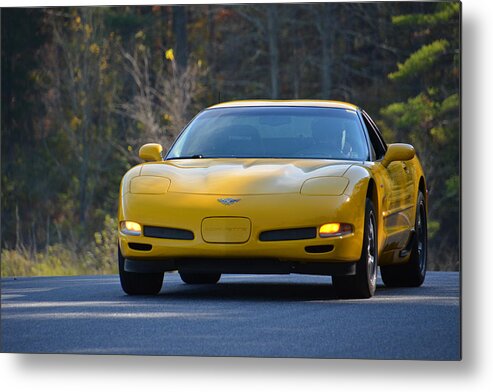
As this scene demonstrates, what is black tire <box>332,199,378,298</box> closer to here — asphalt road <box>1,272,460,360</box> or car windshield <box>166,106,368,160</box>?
asphalt road <box>1,272,460,360</box>

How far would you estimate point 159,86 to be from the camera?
1777 centimetres

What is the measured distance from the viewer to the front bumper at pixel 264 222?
10.6 m

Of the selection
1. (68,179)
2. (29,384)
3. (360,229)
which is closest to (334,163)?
(360,229)

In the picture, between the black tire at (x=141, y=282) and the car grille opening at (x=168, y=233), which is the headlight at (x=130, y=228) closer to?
the car grille opening at (x=168, y=233)

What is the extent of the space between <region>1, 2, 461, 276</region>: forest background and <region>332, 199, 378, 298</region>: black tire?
571mm

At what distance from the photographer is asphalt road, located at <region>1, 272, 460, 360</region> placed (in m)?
9.73

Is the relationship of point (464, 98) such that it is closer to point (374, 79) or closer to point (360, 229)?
point (360, 229)

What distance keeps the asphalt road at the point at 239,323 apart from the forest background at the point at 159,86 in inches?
38.6

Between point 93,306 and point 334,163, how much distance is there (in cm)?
174

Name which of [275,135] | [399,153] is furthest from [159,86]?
[399,153]

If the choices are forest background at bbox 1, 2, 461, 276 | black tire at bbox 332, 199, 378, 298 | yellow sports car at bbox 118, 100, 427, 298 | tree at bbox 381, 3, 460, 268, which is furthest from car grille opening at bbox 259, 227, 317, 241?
forest background at bbox 1, 2, 461, 276

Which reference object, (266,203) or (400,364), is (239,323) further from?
(400,364)

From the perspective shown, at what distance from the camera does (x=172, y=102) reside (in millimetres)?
17469

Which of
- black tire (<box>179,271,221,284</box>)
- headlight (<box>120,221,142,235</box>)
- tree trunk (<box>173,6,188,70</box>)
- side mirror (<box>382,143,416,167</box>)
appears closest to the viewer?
headlight (<box>120,221,142,235</box>)
